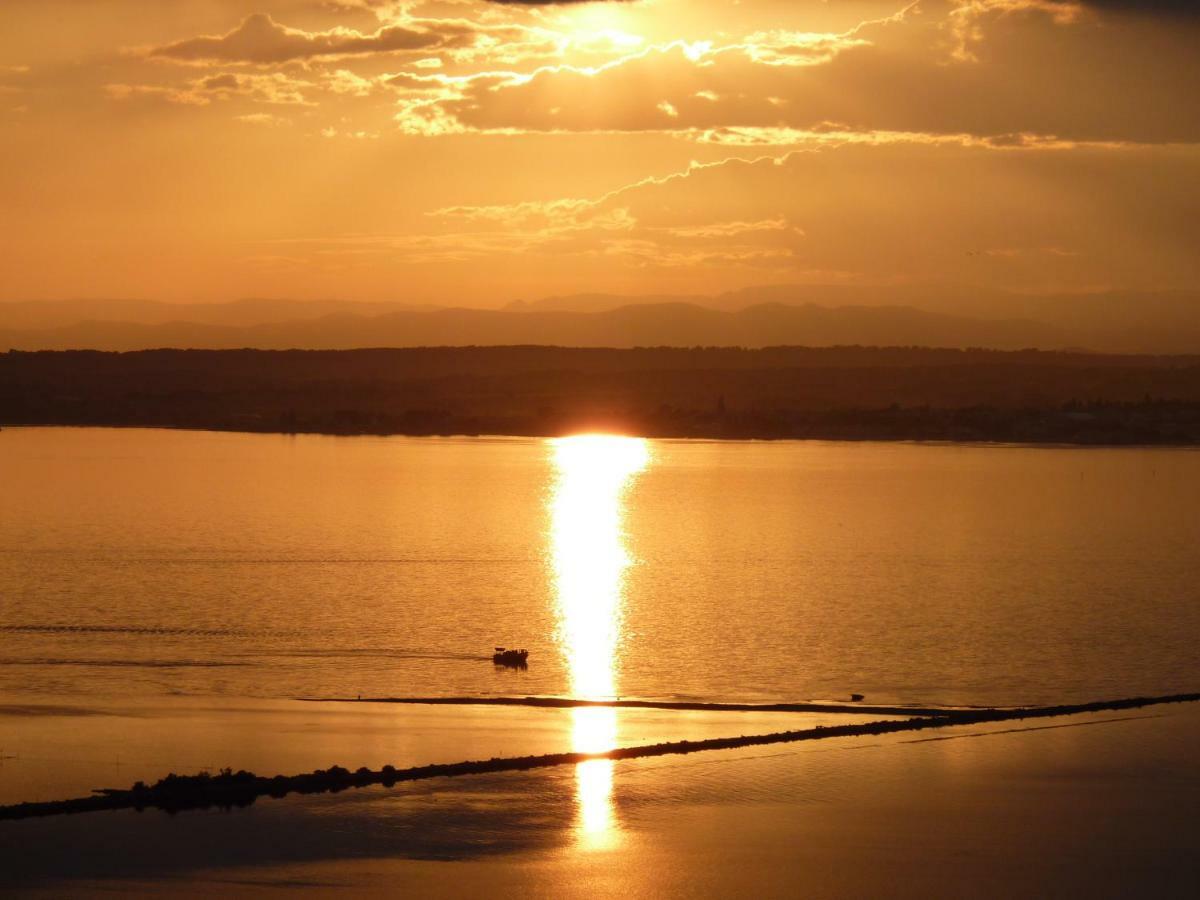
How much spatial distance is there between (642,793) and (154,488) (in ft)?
292

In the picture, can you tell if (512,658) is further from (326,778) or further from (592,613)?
(326,778)

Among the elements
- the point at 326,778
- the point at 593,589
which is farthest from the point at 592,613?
the point at 326,778

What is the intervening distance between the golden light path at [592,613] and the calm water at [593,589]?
0.23 metres

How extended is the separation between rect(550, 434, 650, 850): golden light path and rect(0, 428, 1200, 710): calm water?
0.23 metres

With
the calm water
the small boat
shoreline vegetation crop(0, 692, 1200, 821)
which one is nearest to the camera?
shoreline vegetation crop(0, 692, 1200, 821)

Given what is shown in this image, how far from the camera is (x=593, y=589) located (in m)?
52.8

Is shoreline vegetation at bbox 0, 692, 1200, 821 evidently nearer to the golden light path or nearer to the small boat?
the golden light path

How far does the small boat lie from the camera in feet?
112

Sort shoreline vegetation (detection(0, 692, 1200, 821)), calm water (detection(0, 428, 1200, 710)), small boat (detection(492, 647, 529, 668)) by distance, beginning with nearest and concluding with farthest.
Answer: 1. shoreline vegetation (detection(0, 692, 1200, 821))
2. calm water (detection(0, 428, 1200, 710))
3. small boat (detection(492, 647, 529, 668))

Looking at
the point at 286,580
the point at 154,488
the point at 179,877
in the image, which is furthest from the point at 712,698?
the point at 154,488

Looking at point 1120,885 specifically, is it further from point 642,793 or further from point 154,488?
point 154,488

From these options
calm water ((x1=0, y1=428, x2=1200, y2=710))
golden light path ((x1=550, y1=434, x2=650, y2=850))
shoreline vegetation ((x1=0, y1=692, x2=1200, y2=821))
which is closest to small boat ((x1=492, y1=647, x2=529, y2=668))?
calm water ((x1=0, y1=428, x2=1200, y2=710))

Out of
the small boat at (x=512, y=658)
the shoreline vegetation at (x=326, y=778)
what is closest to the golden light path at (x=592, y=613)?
the shoreline vegetation at (x=326, y=778)

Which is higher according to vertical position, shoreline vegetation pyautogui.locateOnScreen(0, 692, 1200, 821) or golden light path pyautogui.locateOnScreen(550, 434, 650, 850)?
golden light path pyautogui.locateOnScreen(550, 434, 650, 850)
